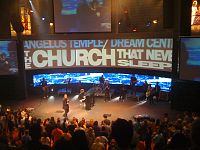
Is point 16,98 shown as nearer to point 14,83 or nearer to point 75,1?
point 14,83

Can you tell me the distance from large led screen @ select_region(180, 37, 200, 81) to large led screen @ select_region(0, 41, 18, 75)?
31.3 feet

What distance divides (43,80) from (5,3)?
5.21 metres

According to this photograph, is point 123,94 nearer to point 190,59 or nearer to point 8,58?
point 190,59

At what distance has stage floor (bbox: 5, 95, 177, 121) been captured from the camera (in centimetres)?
1589

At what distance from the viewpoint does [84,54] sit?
20.4m

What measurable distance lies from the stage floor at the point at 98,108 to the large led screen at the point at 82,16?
14.5ft

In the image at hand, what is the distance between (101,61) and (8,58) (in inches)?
224

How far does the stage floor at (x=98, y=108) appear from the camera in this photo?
1589 centimetres

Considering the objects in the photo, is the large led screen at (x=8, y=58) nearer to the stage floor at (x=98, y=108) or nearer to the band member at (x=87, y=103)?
the stage floor at (x=98, y=108)

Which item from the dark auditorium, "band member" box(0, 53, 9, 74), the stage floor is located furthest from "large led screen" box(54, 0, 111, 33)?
the stage floor

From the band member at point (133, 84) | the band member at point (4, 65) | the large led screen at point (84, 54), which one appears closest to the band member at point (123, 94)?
the band member at point (133, 84)

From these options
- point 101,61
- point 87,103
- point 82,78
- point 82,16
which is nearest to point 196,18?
point 101,61

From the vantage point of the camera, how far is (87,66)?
2058 centimetres

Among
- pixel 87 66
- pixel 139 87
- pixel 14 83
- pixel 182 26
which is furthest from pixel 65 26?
pixel 182 26
